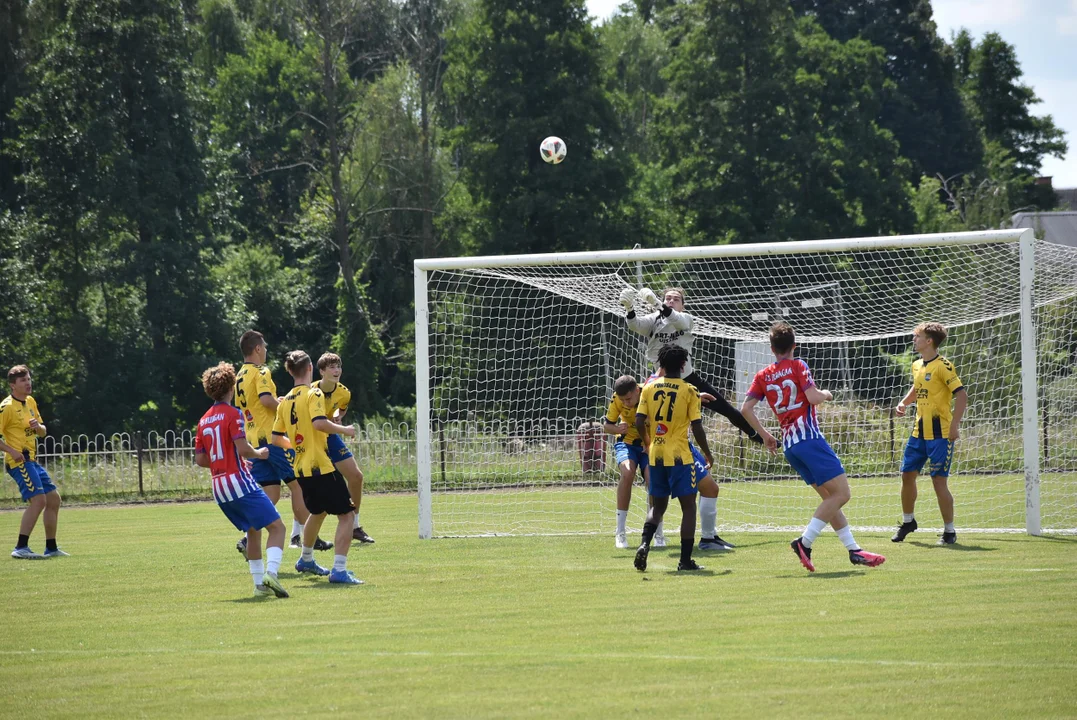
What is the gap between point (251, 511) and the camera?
927 cm

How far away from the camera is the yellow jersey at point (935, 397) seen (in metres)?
11.5

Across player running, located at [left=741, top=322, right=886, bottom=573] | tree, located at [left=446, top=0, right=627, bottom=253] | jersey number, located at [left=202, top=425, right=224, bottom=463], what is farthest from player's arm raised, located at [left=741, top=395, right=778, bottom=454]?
tree, located at [left=446, top=0, right=627, bottom=253]

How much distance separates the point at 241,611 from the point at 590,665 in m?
3.26

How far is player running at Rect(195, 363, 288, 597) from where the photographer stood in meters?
9.19

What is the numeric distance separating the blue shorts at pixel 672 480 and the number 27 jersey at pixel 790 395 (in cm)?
85

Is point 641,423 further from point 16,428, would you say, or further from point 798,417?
point 16,428

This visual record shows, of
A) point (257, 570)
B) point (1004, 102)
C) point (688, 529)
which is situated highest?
point (1004, 102)

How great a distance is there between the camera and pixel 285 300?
42906 millimetres

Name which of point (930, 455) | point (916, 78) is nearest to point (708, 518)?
point (930, 455)

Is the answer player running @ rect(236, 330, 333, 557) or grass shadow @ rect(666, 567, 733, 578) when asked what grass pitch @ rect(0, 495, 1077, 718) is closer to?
grass shadow @ rect(666, 567, 733, 578)

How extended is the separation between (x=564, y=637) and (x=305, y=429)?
3.78 meters

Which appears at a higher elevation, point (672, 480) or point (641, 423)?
point (641, 423)

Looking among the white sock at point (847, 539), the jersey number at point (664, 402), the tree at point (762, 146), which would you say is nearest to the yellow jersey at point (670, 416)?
the jersey number at point (664, 402)

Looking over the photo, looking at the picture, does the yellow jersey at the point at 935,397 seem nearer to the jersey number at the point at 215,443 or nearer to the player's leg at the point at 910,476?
the player's leg at the point at 910,476
